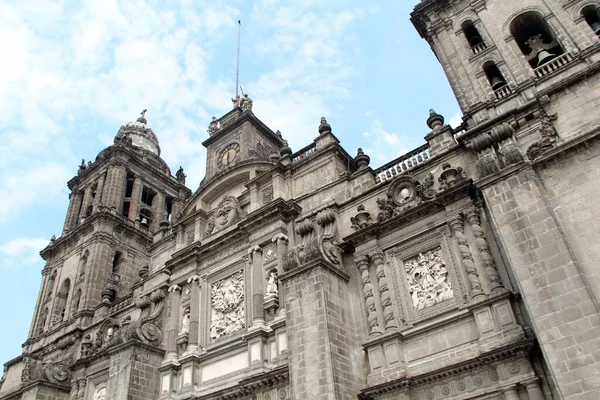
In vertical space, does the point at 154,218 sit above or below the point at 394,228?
above

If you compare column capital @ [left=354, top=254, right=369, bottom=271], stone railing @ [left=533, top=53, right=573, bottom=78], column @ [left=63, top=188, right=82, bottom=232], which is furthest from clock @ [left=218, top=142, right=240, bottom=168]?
column @ [left=63, top=188, right=82, bottom=232]

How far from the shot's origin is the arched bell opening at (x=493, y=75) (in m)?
17.3

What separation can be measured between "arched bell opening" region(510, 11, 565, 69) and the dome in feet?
83.9

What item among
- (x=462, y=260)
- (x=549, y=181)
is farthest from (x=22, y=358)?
(x=549, y=181)

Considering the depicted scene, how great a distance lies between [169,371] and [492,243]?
11.2 metres

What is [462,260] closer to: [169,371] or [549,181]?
[549,181]

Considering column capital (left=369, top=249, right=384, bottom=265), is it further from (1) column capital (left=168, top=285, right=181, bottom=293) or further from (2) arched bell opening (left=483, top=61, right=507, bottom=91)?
(1) column capital (left=168, top=285, right=181, bottom=293)

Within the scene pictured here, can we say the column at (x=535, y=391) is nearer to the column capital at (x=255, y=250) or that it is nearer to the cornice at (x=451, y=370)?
the cornice at (x=451, y=370)

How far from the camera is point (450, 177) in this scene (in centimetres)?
1461

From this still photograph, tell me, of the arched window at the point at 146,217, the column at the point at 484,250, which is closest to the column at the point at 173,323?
the column at the point at 484,250

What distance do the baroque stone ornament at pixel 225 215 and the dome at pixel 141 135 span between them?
1738 centimetres

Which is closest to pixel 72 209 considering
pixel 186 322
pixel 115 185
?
pixel 115 185

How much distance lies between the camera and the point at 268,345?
15.8 metres

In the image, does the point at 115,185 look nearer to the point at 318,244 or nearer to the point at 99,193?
the point at 99,193
